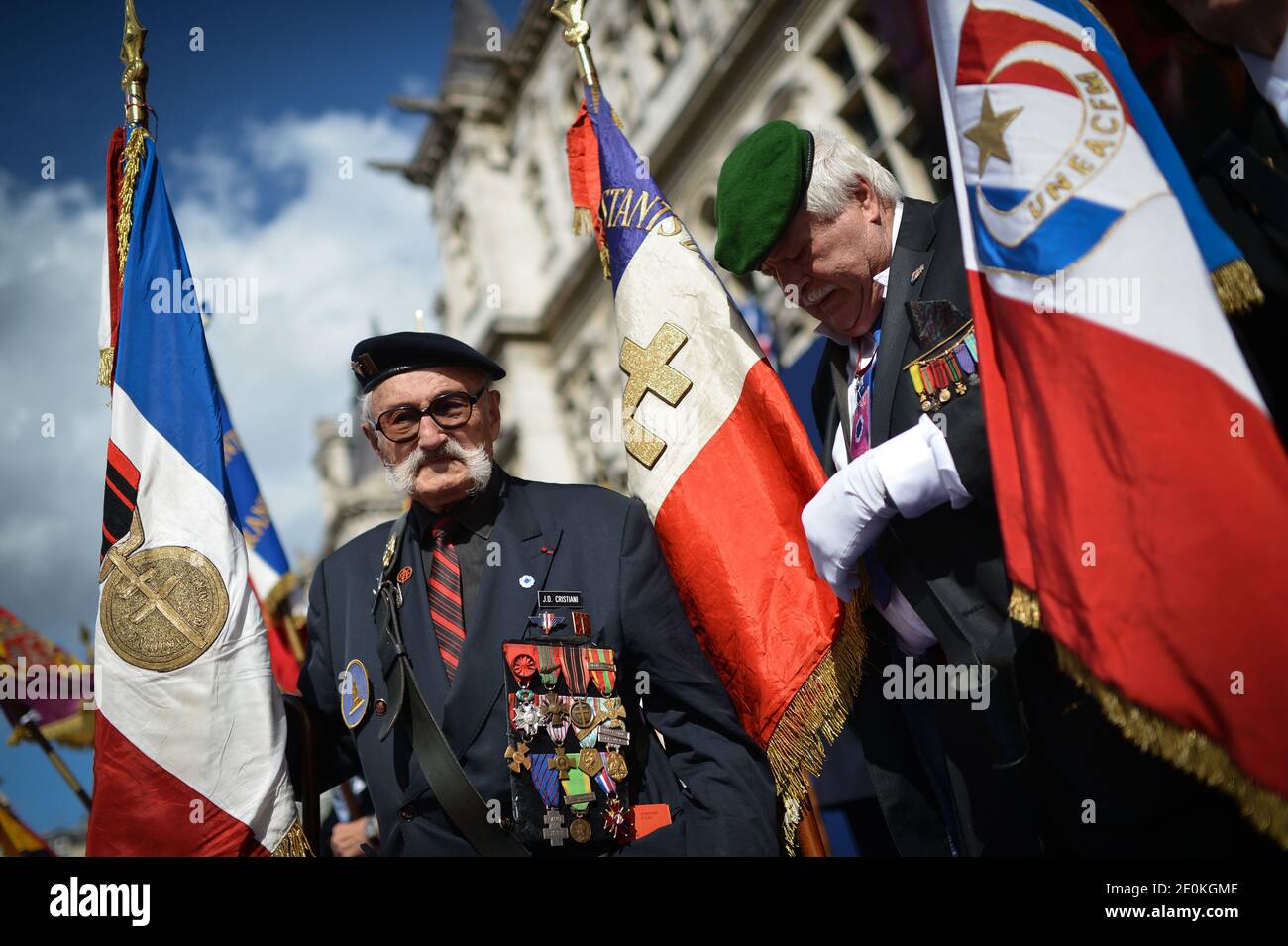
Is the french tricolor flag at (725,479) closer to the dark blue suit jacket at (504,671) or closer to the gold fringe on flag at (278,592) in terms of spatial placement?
the dark blue suit jacket at (504,671)

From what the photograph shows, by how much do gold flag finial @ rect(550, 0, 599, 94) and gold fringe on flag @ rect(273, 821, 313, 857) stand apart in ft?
9.41

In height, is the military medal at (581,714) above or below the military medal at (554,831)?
above

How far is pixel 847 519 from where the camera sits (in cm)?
253

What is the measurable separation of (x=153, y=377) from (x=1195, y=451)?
3.14 meters

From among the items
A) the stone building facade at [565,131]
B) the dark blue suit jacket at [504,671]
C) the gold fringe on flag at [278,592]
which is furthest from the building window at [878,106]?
the dark blue suit jacket at [504,671]

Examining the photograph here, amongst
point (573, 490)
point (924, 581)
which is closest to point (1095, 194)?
point (924, 581)

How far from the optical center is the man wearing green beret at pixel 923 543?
217 cm

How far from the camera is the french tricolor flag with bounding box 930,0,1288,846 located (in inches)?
66.2

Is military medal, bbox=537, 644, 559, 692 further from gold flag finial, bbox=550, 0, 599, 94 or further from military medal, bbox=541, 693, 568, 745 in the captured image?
gold flag finial, bbox=550, 0, 599, 94

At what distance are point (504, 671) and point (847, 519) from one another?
102 centimetres

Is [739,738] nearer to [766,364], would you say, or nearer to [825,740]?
[825,740]

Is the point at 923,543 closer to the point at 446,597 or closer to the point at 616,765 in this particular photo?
the point at 616,765

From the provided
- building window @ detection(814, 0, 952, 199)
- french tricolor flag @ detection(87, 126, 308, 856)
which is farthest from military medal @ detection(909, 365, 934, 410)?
building window @ detection(814, 0, 952, 199)

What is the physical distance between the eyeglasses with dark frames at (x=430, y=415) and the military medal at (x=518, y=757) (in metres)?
0.99
